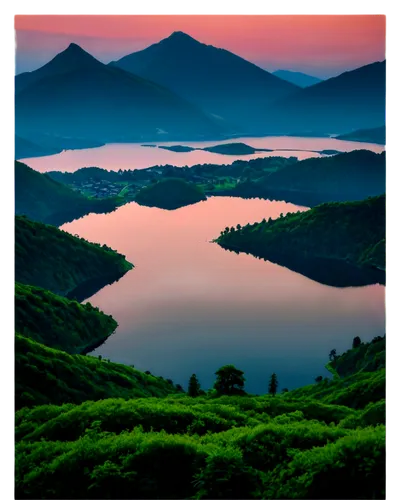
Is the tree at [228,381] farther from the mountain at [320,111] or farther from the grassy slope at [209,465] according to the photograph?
the mountain at [320,111]

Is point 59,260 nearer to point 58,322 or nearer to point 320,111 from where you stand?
point 58,322

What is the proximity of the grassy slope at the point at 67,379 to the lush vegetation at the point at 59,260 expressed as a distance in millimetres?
83062

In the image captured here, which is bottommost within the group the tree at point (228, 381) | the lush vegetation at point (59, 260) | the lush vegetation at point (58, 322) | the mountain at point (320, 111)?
the tree at point (228, 381)

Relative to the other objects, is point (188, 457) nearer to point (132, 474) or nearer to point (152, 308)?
point (132, 474)

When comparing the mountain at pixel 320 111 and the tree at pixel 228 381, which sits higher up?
the mountain at pixel 320 111

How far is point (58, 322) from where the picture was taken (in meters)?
100

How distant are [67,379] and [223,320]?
134 ft

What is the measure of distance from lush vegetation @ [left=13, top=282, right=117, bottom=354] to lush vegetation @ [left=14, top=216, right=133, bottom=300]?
3458 cm

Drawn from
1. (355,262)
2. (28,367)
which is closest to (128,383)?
(28,367)

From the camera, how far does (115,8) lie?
1059cm

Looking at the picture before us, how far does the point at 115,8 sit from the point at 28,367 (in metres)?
39.8

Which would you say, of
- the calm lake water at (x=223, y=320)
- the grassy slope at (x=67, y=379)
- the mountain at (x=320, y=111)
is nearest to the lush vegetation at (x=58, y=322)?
the calm lake water at (x=223, y=320)

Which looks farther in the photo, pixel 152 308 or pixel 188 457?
pixel 152 308

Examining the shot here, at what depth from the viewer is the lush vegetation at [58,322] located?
92006 millimetres
